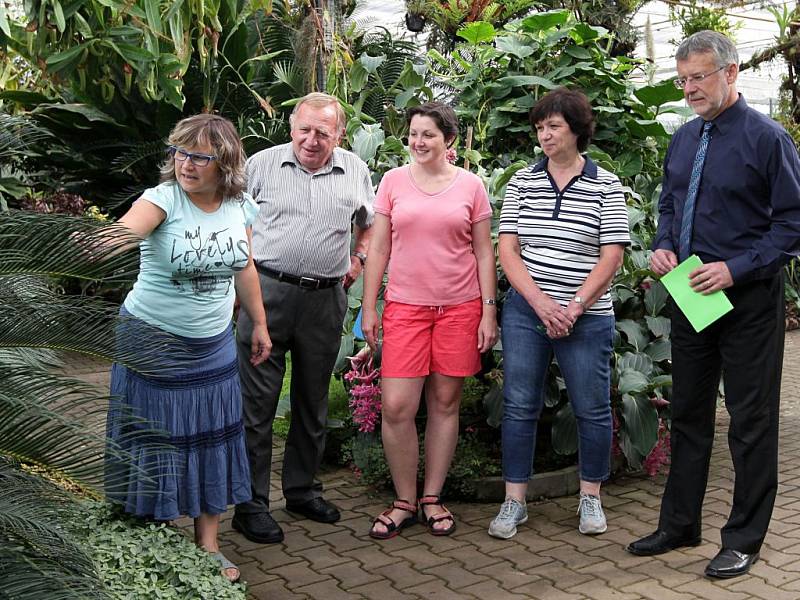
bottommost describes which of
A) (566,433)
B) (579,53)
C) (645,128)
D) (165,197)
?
(566,433)

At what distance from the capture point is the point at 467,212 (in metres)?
4.59

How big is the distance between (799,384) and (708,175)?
14.5 feet

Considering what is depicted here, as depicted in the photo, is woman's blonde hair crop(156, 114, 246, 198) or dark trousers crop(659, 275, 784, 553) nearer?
woman's blonde hair crop(156, 114, 246, 198)

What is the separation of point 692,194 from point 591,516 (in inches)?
58.9

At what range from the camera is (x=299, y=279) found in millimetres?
4590

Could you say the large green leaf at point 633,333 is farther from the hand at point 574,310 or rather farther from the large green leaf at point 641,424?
the hand at point 574,310

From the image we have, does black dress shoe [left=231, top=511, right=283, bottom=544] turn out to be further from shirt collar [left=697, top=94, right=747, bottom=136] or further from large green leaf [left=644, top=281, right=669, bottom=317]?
shirt collar [left=697, top=94, right=747, bottom=136]

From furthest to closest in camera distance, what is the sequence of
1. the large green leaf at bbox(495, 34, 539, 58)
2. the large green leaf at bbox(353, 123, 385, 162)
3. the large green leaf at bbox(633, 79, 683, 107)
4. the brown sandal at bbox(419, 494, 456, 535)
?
the large green leaf at bbox(495, 34, 539, 58), the large green leaf at bbox(633, 79, 683, 107), the large green leaf at bbox(353, 123, 385, 162), the brown sandal at bbox(419, 494, 456, 535)

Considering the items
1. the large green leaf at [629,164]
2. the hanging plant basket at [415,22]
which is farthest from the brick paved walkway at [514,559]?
the hanging plant basket at [415,22]

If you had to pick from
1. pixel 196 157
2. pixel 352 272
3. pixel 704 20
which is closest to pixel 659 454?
pixel 352 272

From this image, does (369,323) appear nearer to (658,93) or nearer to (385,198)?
(385,198)

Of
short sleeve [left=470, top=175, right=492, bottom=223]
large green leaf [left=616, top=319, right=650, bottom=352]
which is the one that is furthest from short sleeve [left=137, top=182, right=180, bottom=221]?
large green leaf [left=616, top=319, right=650, bottom=352]

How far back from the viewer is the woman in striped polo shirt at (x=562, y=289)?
14.7ft

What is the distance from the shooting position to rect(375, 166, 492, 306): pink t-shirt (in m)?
4.57
